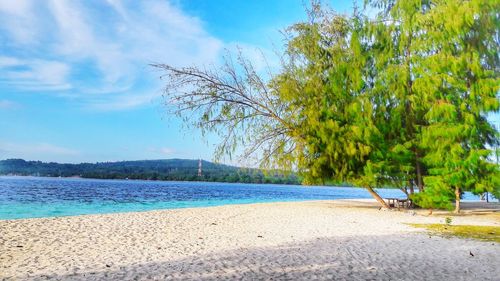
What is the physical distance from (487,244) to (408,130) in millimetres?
11977

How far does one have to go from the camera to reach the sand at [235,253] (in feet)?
22.8

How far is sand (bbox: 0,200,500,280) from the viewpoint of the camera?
22.8 feet

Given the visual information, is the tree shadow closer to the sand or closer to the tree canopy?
the sand

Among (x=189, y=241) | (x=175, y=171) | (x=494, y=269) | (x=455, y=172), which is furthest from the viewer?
(x=175, y=171)

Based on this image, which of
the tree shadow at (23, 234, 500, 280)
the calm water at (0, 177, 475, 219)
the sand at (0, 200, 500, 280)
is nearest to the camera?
the tree shadow at (23, 234, 500, 280)

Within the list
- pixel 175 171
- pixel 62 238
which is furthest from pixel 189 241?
pixel 175 171

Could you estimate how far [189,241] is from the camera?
1067cm

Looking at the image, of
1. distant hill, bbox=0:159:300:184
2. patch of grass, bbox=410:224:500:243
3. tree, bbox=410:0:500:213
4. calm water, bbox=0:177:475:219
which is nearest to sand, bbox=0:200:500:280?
patch of grass, bbox=410:224:500:243

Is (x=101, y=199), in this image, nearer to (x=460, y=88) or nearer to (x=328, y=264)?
(x=460, y=88)

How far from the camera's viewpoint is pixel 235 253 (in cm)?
875

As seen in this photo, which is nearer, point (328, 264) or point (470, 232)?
point (328, 264)

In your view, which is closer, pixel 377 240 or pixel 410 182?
pixel 377 240

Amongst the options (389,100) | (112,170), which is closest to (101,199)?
(389,100)

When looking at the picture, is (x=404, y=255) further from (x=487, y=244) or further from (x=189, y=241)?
(x=189, y=241)
